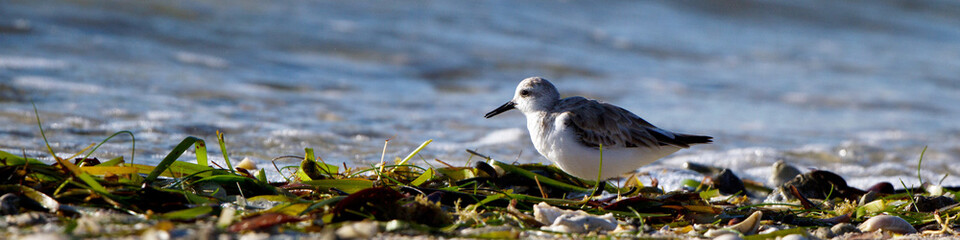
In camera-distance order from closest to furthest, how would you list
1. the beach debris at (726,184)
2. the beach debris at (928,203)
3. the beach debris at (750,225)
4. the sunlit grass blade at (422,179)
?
the beach debris at (750,225) < the sunlit grass blade at (422,179) < the beach debris at (928,203) < the beach debris at (726,184)

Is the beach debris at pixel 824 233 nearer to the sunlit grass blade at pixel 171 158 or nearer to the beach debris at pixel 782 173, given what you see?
the beach debris at pixel 782 173

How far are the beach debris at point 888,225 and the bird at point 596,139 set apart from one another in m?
0.70

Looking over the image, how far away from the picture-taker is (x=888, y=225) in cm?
276

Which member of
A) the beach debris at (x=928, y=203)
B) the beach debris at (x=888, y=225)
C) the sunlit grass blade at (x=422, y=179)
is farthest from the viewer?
the beach debris at (x=928, y=203)

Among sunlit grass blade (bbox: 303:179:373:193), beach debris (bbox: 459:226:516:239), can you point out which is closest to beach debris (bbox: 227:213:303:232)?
beach debris (bbox: 459:226:516:239)

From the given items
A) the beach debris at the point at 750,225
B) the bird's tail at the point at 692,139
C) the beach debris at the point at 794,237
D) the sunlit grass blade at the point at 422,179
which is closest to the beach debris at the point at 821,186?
the bird's tail at the point at 692,139

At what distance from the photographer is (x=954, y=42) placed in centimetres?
1204

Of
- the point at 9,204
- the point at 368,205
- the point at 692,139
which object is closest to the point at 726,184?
the point at 692,139

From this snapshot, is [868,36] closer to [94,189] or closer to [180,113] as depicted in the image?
[180,113]

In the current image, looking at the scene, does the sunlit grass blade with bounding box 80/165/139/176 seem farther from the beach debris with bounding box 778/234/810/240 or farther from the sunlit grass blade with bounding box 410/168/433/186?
the beach debris with bounding box 778/234/810/240

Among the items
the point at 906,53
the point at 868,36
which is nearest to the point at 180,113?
the point at 906,53

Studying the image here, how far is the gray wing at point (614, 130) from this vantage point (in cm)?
323

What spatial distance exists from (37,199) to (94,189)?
5.8 inches

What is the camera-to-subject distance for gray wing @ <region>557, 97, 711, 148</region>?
10.6 feet
